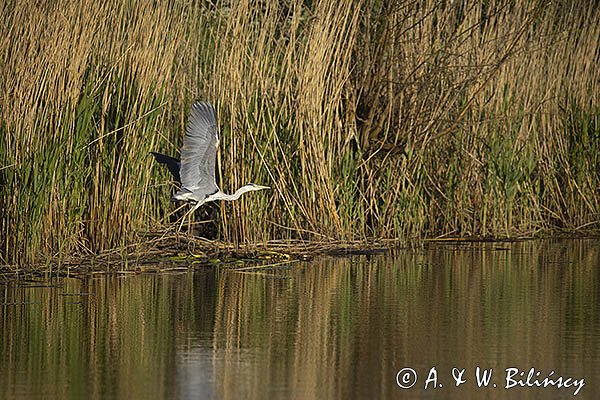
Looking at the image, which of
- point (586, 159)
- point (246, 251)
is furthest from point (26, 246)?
point (586, 159)

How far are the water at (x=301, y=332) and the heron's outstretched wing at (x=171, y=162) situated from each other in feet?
2.82

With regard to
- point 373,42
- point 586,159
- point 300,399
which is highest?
point 373,42

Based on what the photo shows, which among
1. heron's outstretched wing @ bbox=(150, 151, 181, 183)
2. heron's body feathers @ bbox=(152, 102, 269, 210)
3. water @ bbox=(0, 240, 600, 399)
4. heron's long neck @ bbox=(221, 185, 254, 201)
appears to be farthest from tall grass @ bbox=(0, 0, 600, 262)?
water @ bbox=(0, 240, 600, 399)

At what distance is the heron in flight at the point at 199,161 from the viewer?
928 centimetres

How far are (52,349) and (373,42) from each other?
5.95 meters

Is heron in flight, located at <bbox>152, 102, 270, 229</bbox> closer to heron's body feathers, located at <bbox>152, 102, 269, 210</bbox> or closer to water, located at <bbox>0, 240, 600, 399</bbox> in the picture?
heron's body feathers, located at <bbox>152, 102, 269, 210</bbox>

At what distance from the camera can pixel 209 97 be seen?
10.5m

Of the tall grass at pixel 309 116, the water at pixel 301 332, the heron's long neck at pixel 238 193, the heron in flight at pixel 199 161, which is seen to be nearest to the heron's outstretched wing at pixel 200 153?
the heron in flight at pixel 199 161

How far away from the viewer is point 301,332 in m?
6.64

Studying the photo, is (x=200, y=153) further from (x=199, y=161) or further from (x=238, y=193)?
(x=238, y=193)

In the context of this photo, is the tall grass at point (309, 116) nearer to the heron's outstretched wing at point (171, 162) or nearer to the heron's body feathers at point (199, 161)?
the heron's outstretched wing at point (171, 162)

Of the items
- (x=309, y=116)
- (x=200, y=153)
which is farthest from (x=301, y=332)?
(x=309, y=116)

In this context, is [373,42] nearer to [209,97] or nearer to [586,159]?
[209,97]

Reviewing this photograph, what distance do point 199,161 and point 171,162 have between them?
199 millimetres
